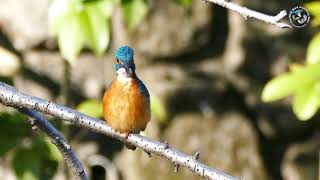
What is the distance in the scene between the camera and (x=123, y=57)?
1.36m

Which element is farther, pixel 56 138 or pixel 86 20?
pixel 86 20

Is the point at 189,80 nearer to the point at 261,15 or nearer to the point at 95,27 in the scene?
the point at 95,27

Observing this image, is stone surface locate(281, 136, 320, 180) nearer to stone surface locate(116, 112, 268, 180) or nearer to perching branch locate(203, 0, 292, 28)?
stone surface locate(116, 112, 268, 180)

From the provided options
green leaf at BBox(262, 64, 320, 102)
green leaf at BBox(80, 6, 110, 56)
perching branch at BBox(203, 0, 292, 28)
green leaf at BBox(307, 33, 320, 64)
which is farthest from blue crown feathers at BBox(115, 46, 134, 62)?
green leaf at BBox(307, 33, 320, 64)

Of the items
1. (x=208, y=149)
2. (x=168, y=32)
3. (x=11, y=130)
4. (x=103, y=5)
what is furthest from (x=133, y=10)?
(x=208, y=149)

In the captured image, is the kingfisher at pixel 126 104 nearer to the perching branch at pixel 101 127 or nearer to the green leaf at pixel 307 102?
the perching branch at pixel 101 127

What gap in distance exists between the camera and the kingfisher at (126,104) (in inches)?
54.9

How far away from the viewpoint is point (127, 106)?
4.72 ft

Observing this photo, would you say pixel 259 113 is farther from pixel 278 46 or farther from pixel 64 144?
pixel 64 144

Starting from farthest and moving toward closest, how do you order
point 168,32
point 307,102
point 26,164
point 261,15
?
point 168,32 → point 26,164 → point 307,102 → point 261,15

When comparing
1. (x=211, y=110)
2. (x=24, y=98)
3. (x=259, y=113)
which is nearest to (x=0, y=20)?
(x=211, y=110)

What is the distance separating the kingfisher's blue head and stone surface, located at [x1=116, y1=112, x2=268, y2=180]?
7.81ft

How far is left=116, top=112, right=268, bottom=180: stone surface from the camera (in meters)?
3.77

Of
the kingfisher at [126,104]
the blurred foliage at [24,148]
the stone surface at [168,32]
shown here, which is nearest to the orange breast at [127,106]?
the kingfisher at [126,104]
